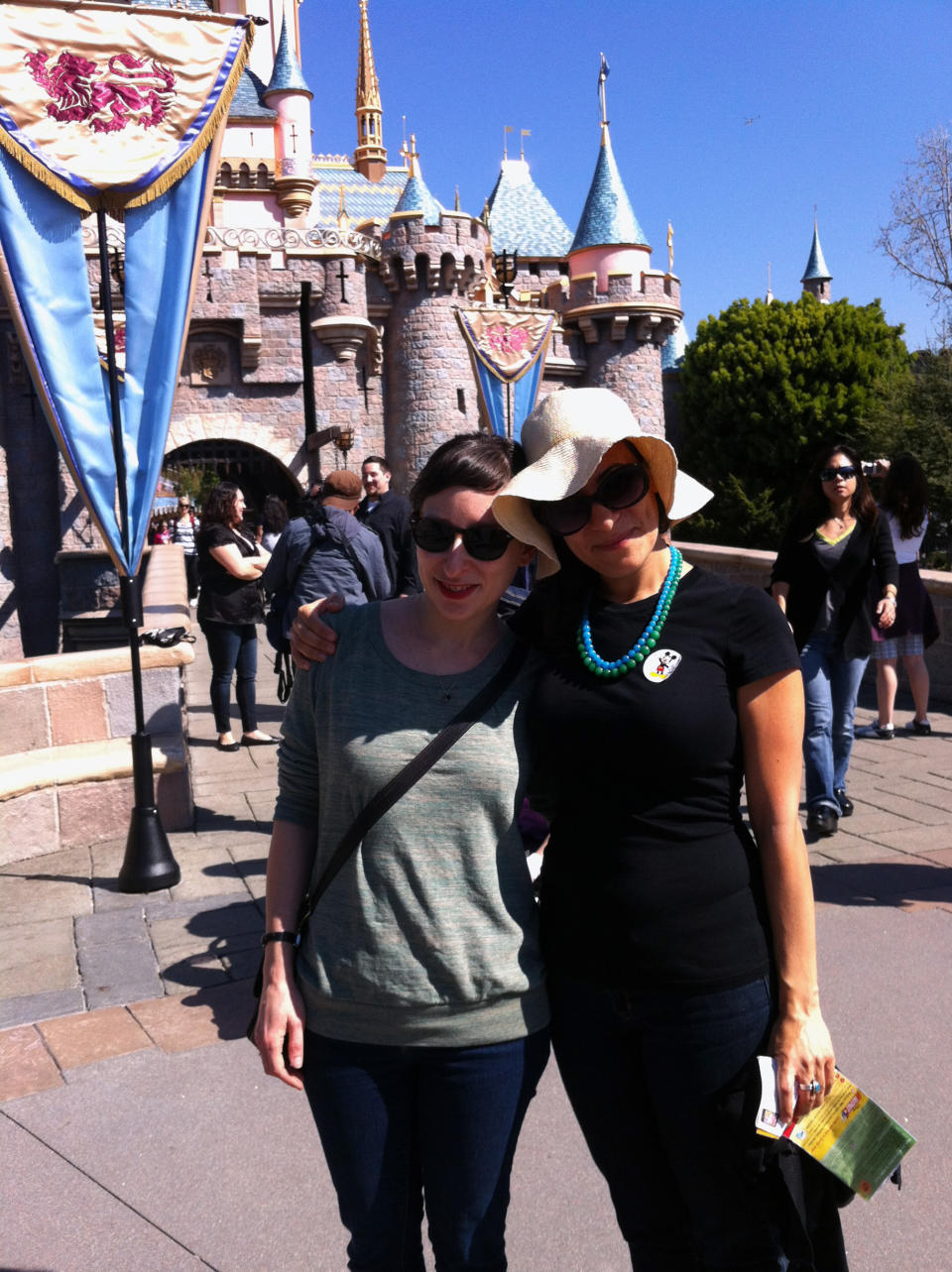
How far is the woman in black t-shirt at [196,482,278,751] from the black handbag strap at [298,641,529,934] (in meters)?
5.64

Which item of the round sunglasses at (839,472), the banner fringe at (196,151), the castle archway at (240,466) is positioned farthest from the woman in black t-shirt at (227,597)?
the castle archway at (240,466)

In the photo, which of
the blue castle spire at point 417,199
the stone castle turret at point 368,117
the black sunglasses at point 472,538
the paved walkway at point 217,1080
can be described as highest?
the stone castle turret at point 368,117

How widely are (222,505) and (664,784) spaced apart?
6205 mm

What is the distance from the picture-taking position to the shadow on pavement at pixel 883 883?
4324 mm

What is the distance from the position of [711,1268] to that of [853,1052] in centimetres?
161

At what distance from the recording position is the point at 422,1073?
1.66 m

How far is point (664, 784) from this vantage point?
1.61 meters

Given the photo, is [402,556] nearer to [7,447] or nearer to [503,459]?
[503,459]

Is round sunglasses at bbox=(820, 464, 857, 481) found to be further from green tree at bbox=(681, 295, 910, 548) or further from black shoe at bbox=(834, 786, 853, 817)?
green tree at bbox=(681, 295, 910, 548)

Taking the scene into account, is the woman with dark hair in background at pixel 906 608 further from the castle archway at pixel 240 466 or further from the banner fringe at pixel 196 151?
the castle archway at pixel 240 466

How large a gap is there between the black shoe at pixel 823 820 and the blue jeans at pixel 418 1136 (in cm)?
372

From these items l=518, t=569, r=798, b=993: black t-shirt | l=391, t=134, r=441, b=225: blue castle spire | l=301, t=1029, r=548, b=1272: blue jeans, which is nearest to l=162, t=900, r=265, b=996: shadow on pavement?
l=301, t=1029, r=548, b=1272: blue jeans

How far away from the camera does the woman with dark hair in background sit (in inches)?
265

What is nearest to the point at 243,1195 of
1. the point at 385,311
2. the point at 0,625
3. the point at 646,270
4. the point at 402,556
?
the point at 402,556
